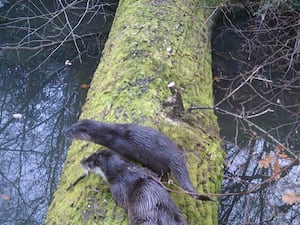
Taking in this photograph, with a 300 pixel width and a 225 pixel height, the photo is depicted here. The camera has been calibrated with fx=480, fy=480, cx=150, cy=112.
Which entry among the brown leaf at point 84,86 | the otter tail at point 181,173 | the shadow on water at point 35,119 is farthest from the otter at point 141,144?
the brown leaf at point 84,86

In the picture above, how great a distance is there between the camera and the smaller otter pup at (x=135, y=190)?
2.14 metres

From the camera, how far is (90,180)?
2.54 meters

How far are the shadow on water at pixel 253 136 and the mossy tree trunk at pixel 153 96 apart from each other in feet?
0.80

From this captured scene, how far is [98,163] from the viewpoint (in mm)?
2434

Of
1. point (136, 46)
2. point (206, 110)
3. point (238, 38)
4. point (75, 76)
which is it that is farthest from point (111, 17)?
point (206, 110)

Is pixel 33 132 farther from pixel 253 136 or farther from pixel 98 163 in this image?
pixel 98 163

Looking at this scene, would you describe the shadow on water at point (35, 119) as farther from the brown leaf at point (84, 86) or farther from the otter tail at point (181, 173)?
the otter tail at point (181, 173)

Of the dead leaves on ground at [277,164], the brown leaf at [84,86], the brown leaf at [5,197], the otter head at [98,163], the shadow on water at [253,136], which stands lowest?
the shadow on water at [253,136]

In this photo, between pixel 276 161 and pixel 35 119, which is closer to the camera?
pixel 276 161

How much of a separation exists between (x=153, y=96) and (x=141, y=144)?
655 mm

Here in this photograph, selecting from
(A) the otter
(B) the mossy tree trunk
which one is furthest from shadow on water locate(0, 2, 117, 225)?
(A) the otter

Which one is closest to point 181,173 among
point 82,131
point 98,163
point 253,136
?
point 98,163

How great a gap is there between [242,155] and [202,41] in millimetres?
1082

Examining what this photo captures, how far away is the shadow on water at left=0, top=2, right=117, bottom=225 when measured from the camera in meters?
4.00
